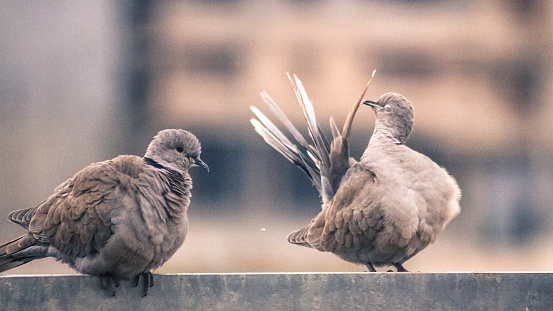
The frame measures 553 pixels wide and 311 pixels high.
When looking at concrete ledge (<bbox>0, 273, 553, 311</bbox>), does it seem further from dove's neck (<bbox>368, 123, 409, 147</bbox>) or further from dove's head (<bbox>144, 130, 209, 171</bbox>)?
dove's neck (<bbox>368, 123, 409, 147</bbox>)

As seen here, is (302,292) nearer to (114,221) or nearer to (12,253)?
(114,221)

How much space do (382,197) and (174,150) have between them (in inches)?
31.4

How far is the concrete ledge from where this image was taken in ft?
7.36

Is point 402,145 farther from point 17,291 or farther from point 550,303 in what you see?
point 17,291

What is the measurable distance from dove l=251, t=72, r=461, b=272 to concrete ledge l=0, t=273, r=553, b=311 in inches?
16.1

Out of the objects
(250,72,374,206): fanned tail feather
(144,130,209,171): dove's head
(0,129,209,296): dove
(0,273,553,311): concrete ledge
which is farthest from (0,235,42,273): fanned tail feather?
Result: (250,72,374,206): fanned tail feather

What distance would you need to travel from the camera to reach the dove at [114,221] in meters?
2.39

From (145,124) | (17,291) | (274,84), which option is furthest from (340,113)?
(17,291)

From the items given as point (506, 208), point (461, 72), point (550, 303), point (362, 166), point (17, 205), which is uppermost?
point (461, 72)

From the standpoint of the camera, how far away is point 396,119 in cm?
294

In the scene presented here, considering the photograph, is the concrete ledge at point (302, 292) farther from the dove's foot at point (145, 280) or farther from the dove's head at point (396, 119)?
the dove's head at point (396, 119)

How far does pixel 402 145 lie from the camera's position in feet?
9.40

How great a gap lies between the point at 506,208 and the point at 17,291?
12.4 ft

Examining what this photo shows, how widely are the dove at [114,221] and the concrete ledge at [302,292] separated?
11 cm
